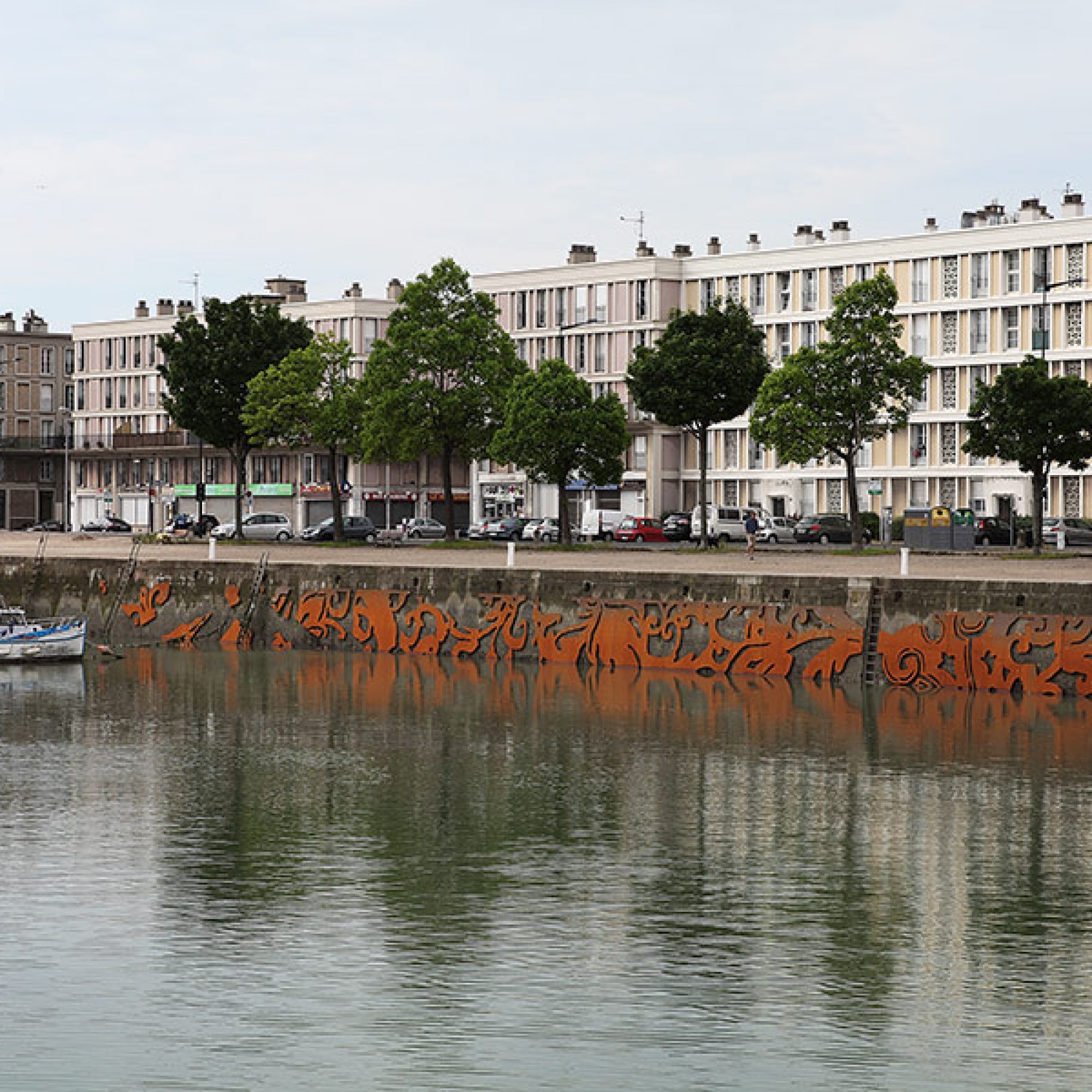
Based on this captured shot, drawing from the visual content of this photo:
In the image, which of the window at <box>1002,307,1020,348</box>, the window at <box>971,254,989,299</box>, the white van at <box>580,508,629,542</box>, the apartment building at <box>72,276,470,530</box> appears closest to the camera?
the white van at <box>580,508,629,542</box>

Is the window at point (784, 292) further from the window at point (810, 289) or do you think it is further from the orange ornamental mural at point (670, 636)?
the orange ornamental mural at point (670, 636)

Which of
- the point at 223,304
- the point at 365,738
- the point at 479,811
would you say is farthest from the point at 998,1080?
the point at 223,304

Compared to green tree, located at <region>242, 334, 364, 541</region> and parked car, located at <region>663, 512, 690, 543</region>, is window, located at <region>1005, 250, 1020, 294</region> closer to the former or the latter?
parked car, located at <region>663, 512, 690, 543</region>

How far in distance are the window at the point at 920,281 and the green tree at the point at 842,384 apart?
49.2 metres

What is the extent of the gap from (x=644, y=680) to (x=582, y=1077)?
43689 mm

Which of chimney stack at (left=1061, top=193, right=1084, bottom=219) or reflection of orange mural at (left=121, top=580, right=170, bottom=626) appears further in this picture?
chimney stack at (left=1061, top=193, right=1084, bottom=219)

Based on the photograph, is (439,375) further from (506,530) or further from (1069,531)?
(1069,531)

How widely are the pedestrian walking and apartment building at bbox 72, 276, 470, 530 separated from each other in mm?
41779

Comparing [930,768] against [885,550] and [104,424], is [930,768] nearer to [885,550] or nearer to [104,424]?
[885,550]

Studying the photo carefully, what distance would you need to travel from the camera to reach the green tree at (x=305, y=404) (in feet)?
357

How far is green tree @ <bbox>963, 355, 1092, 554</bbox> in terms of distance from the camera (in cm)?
8550

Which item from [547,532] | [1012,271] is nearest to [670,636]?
[547,532]

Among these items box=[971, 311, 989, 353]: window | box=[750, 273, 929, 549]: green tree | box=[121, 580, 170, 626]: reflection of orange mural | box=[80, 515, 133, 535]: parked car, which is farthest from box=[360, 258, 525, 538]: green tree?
box=[80, 515, 133, 535]: parked car

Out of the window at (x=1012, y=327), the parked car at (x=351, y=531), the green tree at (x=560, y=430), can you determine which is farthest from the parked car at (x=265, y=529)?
the window at (x=1012, y=327)
